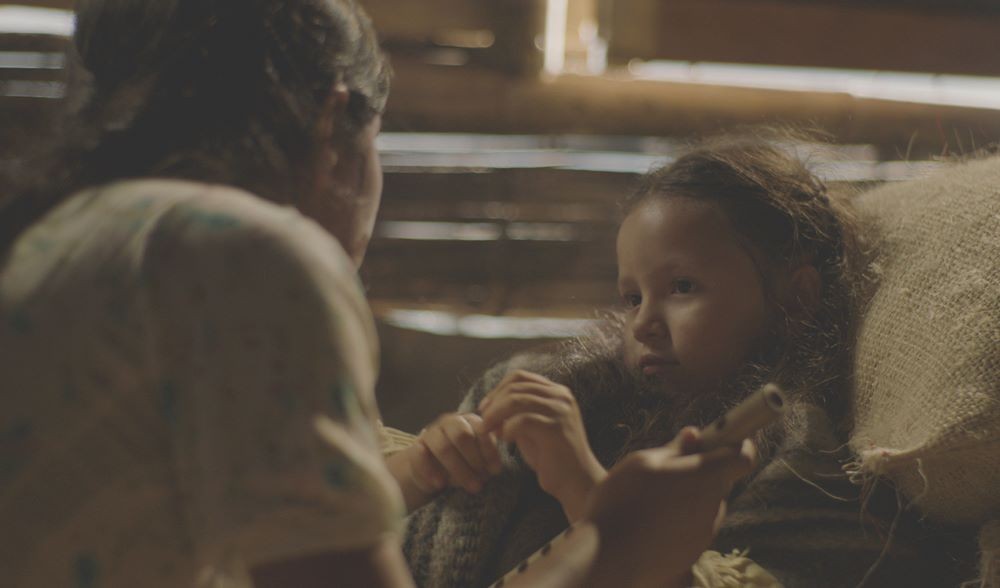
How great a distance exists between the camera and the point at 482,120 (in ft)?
10.6

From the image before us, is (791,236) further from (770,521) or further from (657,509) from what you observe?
(657,509)

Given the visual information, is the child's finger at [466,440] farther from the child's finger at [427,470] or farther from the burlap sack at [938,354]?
the burlap sack at [938,354]

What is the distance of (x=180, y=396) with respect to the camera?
659mm

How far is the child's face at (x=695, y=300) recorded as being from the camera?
1339mm

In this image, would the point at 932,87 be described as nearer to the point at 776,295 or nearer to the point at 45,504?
the point at 776,295

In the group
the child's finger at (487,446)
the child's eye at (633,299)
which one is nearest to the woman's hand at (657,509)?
the child's finger at (487,446)

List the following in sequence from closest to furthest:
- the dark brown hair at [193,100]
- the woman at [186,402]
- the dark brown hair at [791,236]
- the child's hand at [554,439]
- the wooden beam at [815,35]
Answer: the woman at [186,402], the dark brown hair at [193,100], the child's hand at [554,439], the dark brown hair at [791,236], the wooden beam at [815,35]

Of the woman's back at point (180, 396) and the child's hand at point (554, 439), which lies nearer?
the woman's back at point (180, 396)

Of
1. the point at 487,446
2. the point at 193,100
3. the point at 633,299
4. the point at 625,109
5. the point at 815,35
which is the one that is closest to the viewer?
the point at 193,100

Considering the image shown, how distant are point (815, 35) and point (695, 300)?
2.51 meters

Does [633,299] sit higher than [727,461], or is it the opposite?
[727,461]

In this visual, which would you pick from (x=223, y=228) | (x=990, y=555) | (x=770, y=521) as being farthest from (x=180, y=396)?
(x=990, y=555)

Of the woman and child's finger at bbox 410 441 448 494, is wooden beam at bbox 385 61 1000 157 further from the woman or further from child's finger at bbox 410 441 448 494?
the woman

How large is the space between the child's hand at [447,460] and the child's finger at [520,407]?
0.04m
